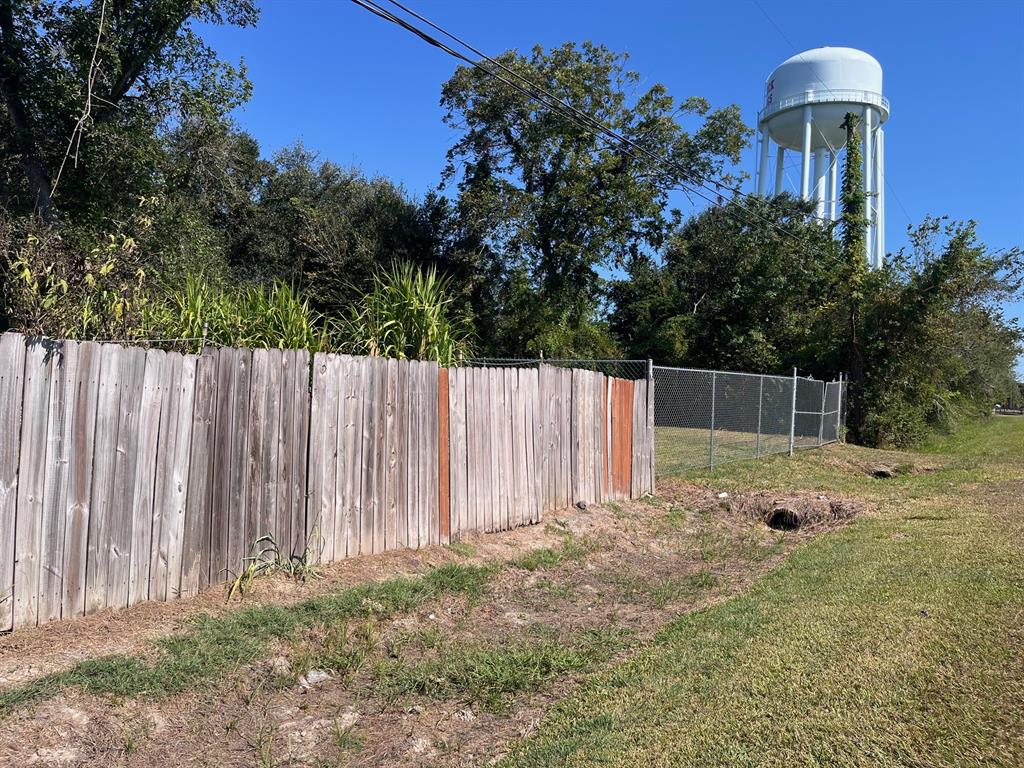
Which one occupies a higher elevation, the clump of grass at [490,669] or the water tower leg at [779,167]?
the water tower leg at [779,167]

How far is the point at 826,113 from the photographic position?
1163 inches

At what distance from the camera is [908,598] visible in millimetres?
5035

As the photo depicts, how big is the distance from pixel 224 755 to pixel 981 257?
21034 millimetres

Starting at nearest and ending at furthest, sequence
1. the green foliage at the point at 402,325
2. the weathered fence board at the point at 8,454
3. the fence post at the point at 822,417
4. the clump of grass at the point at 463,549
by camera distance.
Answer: the weathered fence board at the point at 8,454 < the clump of grass at the point at 463,549 < the green foliage at the point at 402,325 < the fence post at the point at 822,417

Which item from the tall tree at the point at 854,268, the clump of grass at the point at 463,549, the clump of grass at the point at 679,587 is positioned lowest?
the clump of grass at the point at 679,587

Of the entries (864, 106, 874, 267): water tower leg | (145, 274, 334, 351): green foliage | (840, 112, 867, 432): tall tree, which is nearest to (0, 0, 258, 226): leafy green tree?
(145, 274, 334, 351): green foliage

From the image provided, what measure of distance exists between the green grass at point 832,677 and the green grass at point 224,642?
62.3 inches

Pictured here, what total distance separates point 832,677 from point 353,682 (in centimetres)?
257

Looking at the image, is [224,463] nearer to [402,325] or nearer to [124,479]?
[124,479]

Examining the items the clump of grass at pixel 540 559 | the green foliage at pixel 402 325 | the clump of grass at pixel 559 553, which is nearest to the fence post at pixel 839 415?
the clump of grass at pixel 559 553

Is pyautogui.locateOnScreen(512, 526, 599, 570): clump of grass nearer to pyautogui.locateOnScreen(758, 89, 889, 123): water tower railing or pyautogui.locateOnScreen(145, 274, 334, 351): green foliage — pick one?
pyautogui.locateOnScreen(145, 274, 334, 351): green foliage

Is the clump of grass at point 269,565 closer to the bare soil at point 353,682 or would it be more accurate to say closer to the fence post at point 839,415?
the bare soil at point 353,682

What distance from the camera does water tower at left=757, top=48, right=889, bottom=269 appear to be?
28922 mm

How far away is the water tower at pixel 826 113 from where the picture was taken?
94.9ft
